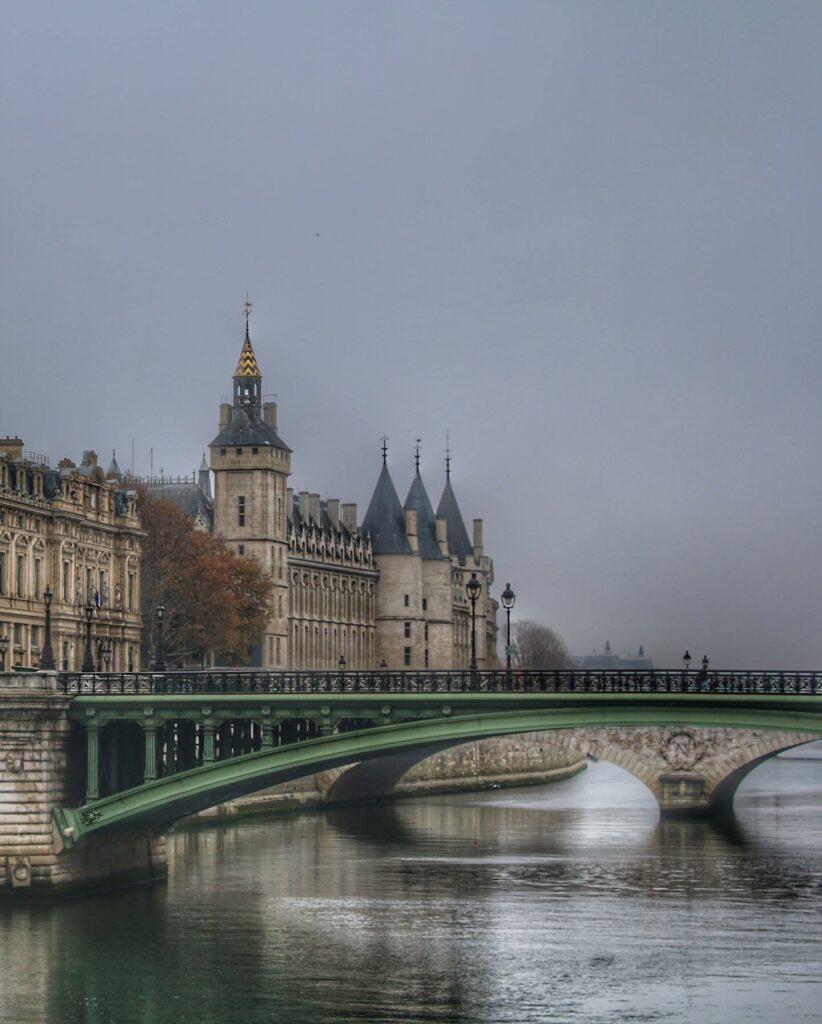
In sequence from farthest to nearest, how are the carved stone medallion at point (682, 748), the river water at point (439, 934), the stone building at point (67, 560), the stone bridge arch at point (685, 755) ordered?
the stone building at point (67, 560) < the carved stone medallion at point (682, 748) < the stone bridge arch at point (685, 755) < the river water at point (439, 934)

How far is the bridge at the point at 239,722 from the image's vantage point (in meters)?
62.8

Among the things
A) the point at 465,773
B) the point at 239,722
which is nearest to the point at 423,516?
the point at 465,773

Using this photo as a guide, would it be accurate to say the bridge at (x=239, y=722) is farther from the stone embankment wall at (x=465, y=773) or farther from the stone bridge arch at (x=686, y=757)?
the stone embankment wall at (x=465, y=773)

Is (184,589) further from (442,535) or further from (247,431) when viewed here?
(442,535)

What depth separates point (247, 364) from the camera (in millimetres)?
154000

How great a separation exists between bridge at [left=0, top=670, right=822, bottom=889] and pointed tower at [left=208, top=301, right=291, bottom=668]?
81806mm

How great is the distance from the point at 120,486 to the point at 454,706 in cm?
6358

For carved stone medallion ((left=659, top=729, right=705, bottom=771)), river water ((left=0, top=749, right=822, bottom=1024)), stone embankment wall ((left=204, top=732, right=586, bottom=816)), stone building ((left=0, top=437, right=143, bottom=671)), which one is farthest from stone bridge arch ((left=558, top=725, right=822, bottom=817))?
stone building ((left=0, top=437, right=143, bottom=671))

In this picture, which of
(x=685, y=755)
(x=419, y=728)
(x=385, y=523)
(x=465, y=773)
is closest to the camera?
(x=419, y=728)

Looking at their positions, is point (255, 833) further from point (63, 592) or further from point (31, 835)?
point (31, 835)

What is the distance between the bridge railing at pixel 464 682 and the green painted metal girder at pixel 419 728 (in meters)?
0.49

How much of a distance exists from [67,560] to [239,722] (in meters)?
37.7

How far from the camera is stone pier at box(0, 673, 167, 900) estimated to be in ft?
216

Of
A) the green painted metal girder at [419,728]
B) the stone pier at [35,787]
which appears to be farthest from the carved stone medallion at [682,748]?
the stone pier at [35,787]
